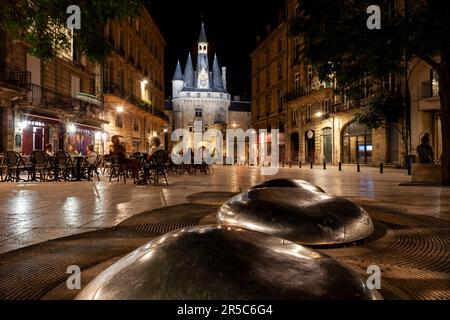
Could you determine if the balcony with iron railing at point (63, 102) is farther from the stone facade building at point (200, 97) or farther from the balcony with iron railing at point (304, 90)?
the stone facade building at point (200, 97)

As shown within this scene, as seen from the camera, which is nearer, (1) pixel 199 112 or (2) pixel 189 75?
(1) pixel 199 112

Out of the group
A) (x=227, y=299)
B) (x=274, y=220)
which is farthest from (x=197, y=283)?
(x=274, y=220)

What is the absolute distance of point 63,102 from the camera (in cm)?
2278

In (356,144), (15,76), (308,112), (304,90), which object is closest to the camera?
(15,76)

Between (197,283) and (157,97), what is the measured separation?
46.5 m

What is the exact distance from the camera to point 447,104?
33.7 feet

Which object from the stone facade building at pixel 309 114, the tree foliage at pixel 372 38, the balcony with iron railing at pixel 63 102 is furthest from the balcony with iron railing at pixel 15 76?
the stone facade building at pixel 309 114

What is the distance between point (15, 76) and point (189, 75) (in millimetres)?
58145

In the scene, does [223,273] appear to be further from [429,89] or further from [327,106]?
[327,106]

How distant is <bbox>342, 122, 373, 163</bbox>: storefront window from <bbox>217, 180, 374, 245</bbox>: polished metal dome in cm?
2520

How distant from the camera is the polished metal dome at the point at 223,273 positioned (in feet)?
4.48

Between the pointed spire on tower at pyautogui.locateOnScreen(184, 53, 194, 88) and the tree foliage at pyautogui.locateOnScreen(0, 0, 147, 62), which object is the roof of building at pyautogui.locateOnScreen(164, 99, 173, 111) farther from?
the tree foliage at pyautogui.locateOnScreen(0, 0, 147, 62)

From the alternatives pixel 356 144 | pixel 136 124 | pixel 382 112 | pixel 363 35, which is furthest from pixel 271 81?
pixel 363 35

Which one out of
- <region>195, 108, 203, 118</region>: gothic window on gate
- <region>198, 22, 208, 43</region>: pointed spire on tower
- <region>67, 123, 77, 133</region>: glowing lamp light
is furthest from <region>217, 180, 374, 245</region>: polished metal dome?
<region>198, 22, 208, 43</region>: pointed spire on tower
